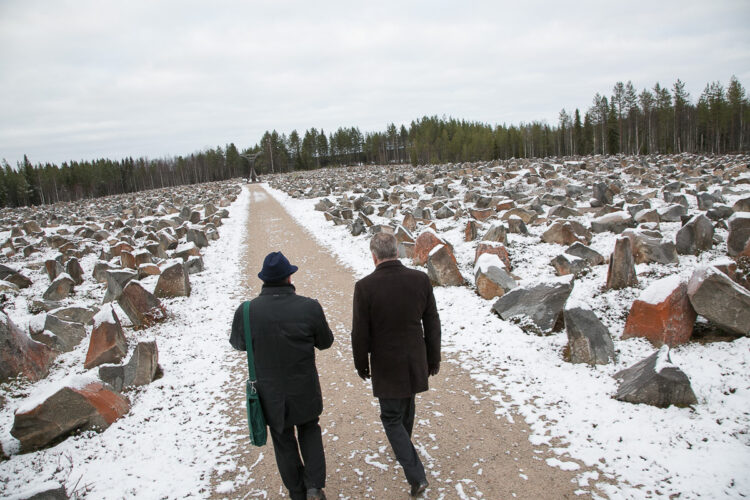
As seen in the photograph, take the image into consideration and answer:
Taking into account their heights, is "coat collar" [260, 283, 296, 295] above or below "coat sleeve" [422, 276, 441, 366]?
above

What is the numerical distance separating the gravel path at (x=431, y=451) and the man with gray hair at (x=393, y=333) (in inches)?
25.9

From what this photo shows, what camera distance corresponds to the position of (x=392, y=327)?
Answer: 12.1 feet

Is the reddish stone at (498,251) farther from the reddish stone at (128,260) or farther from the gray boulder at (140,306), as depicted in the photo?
the reddish stone at (128,260)

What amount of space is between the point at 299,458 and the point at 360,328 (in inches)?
52.6

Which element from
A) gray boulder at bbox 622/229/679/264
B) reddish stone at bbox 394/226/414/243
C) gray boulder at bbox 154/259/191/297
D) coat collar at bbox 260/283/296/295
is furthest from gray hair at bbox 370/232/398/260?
reddish stone at bbox 394/226/414/243

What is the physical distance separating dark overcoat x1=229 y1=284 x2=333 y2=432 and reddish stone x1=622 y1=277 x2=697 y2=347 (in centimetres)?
550

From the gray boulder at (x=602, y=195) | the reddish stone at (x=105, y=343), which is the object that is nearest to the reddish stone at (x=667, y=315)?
the reddish stone at (x=105, y=343)

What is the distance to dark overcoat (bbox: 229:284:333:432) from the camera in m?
3.46

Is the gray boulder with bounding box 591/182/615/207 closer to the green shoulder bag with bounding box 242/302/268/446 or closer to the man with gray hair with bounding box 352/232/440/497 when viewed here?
the man with gray hair with bounding box 352/232/440/497

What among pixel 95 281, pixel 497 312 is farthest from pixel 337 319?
pixel 95 281

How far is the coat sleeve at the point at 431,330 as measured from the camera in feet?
12.6

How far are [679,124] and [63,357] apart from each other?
8261 cm

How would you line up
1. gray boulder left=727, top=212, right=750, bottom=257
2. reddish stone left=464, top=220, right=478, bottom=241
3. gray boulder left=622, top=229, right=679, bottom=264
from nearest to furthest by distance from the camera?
gray boulder left=727, top=212, right=750, bottom=257 < gray boulder left=622, top=229, right=679, bottom=264 < reddish stone left=464, top=220, right=478, bottom=241

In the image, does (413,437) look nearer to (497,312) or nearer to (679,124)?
(497,312)
